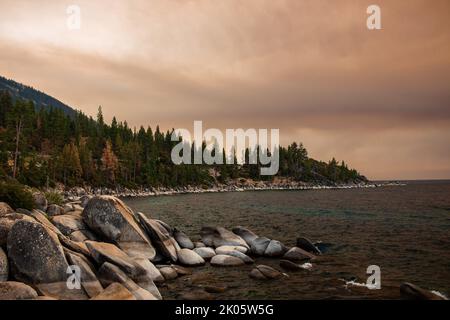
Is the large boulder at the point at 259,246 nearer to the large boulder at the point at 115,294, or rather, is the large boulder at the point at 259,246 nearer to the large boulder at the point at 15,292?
the large boulder at the point at 115,294

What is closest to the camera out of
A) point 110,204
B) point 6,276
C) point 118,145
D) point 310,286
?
point 6,276

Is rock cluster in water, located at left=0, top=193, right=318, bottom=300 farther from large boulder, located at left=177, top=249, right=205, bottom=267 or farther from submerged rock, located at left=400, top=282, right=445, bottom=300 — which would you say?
submerged rock, located at left=400, top=282, right=445, bottom=300

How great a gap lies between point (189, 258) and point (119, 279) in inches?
332

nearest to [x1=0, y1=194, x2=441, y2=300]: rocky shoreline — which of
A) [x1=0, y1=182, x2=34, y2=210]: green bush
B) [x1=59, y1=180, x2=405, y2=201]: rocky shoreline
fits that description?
[x1=0, y1=182, x2=34, y2=210]: green bush

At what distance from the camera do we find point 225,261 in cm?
2220

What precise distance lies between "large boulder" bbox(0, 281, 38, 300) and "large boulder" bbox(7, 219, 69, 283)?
143 cm

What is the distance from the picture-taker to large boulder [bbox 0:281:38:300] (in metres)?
11.8

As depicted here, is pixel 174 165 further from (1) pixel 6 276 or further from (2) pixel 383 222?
(1) pixel 6 276

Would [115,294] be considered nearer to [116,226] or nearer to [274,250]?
[116,226]

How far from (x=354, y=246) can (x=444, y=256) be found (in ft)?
21.4

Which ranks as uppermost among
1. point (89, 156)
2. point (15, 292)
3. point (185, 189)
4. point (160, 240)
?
point (89, 156)

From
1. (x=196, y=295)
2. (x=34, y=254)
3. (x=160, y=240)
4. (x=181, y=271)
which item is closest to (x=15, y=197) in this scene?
(x=34, y=254)
